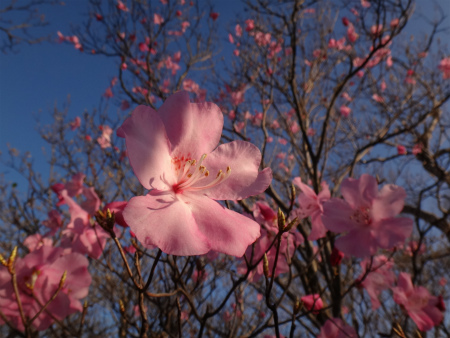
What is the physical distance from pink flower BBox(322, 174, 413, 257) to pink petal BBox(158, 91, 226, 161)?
872mm

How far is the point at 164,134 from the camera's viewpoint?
2.83ft

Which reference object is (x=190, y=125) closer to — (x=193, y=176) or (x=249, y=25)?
(x=193, y=176)

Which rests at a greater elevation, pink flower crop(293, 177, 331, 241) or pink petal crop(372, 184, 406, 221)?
pink flower crop(293, 177, 331, 241)

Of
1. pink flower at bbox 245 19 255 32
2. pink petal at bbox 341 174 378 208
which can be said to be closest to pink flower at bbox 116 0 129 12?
pink flower at bbox 245 19 255 32

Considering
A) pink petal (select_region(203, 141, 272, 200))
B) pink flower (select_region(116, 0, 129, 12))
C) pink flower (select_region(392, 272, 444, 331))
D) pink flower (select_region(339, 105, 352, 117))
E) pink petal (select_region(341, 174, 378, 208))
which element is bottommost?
pink flower (select_region(392, 272, 444, 331))

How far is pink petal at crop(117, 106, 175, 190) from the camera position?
762 mm

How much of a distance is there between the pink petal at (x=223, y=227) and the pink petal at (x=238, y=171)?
2.2 inches

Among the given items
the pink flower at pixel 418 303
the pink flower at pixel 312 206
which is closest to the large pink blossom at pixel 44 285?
the pink flower at pixel 312 206

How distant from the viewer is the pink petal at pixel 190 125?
872 millimetres

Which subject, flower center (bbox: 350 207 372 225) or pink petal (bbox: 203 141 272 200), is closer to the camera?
pink petal (bbox: 203 141 272 200)

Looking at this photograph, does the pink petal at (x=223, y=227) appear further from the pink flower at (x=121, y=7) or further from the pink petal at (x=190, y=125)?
the pink flower at (x=121, y=7)

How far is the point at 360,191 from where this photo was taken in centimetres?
169

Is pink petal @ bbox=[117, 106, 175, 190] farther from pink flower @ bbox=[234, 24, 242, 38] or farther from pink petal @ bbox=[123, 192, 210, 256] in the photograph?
pink flower @ bbox=[234, 24, 242, 38]

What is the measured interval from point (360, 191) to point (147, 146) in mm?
1267
